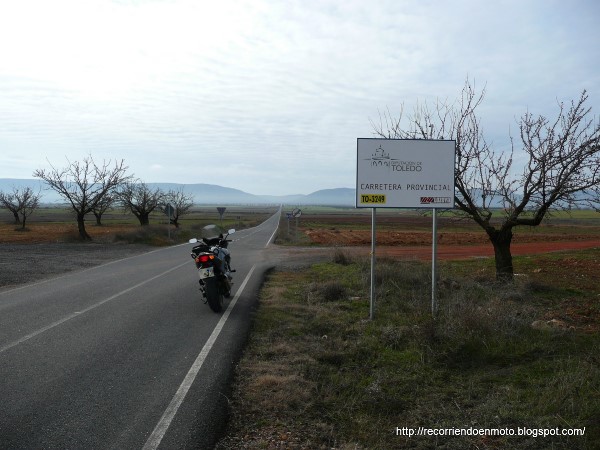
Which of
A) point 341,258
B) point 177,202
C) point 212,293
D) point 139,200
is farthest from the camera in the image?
point 177,202

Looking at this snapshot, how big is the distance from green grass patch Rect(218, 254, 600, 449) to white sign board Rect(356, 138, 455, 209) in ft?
6.37

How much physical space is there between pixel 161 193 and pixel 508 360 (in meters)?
49.6

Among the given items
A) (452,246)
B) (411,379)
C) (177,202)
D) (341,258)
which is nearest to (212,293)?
(411,379)

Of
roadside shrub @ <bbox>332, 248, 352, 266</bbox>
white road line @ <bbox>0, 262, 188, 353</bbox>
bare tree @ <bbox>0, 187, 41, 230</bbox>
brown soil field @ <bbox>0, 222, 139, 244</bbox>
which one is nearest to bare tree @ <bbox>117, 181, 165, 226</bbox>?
brown soil field @ <bbox>0, 222, 139, 244</bbox>

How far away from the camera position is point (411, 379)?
5.73 m

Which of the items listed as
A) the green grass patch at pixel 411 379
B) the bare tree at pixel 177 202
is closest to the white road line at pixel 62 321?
the green grass patch at pixel 411 379

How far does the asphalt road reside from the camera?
430 cm

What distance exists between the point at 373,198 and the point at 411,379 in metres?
4.01

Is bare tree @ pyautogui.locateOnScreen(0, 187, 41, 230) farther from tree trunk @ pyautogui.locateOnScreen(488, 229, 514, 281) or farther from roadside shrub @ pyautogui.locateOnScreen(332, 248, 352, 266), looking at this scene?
tree trunk @ pyautogui.locateOnScreen(488, 229, 514, 281)

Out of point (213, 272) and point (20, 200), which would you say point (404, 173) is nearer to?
point (213, 272)

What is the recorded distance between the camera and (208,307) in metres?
10.2

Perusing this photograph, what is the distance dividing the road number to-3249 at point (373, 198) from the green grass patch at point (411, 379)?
2.01 m

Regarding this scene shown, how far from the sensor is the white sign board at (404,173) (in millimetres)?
9078

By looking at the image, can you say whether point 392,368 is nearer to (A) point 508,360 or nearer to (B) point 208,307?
(A) point 508,360
